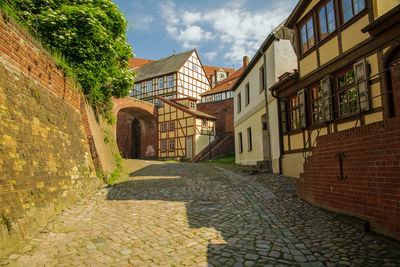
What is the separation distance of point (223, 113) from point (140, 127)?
1069 centimetres

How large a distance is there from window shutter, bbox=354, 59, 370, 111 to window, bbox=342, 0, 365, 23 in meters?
1.50

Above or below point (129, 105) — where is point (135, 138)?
below

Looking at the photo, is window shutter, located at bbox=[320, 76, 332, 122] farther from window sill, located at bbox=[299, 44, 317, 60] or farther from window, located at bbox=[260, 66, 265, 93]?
window, located at bbox=[260, 66, 265, 93]

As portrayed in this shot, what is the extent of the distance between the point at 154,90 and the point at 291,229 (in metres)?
34.0

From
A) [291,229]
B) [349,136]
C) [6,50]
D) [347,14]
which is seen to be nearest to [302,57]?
[347,14]

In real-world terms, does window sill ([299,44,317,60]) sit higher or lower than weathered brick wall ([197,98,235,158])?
lower

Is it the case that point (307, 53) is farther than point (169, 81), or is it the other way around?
point (169, 81)

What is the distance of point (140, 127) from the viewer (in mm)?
34625

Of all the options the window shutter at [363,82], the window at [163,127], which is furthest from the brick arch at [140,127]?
the window shutter at [363,82]

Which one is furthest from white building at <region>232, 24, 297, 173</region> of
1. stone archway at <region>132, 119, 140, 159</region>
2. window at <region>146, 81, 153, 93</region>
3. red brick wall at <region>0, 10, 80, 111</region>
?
window at <region>146, 81, 153, 93</region>

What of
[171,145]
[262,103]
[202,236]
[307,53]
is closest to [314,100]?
[307,53]

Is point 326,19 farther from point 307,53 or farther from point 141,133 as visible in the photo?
point 141,133

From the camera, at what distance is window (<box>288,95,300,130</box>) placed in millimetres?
10367

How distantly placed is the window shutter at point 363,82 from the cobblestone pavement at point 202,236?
2.93 m
